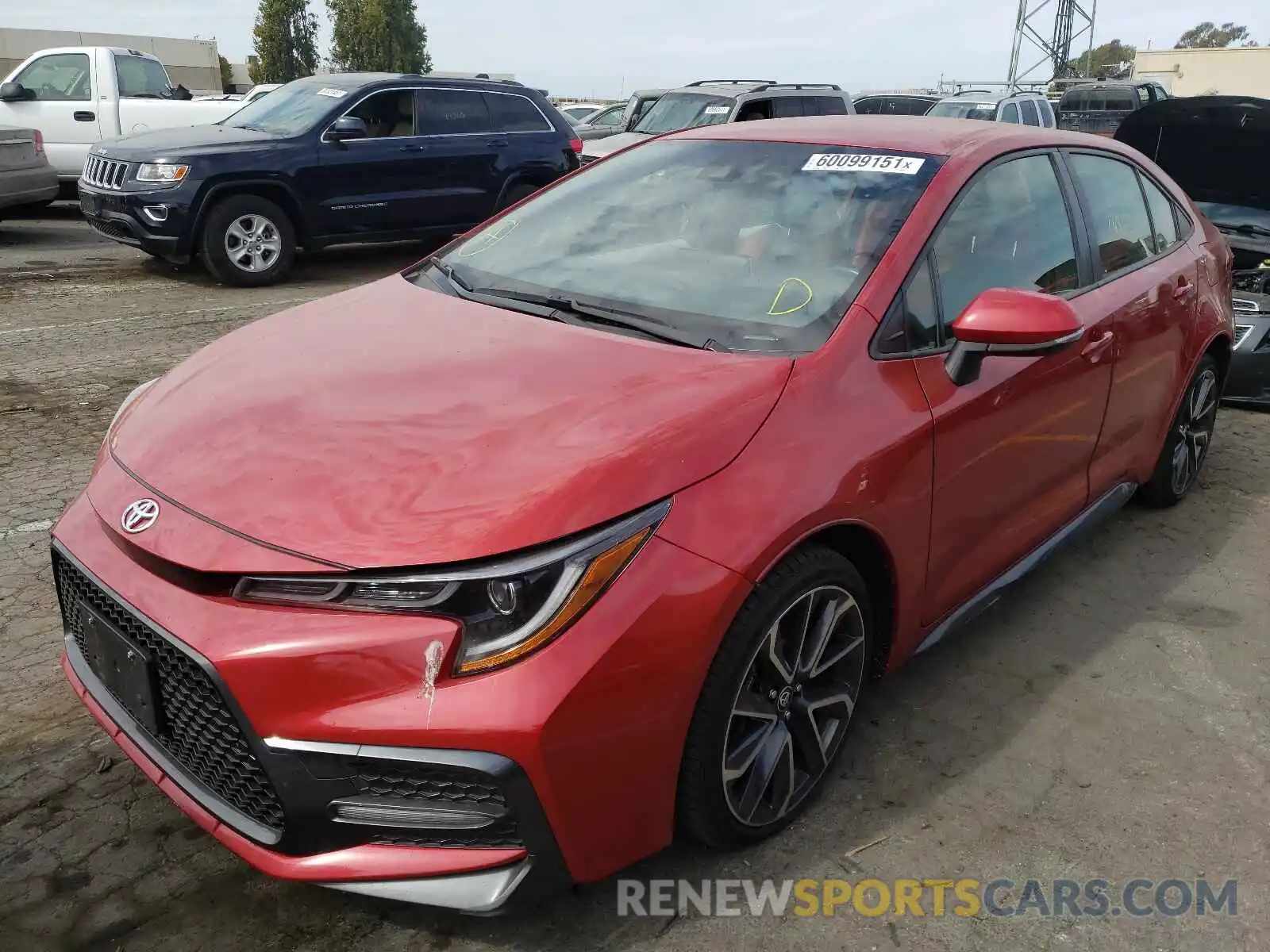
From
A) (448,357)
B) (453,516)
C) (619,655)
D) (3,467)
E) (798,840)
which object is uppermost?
(448,357)

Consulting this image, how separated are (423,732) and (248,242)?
26.0 ft

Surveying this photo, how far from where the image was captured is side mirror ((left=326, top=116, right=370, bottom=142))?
9148mm

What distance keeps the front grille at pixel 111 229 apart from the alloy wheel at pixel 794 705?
26.0ft

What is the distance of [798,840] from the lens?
2586mm

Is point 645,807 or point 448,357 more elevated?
point 448,357

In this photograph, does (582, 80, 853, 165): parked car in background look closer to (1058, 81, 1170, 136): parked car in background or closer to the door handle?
(1058, 81, 1170, 136): parked car in background

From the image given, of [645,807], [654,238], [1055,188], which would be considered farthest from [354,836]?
[1055,188]

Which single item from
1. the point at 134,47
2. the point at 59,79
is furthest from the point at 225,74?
the point at 59,79

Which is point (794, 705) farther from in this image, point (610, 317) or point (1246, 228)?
point (1246, 228)

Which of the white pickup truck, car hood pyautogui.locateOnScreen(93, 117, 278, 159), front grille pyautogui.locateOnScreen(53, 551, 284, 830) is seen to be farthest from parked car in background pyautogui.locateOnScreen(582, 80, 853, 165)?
front grille pyautogui.locateOnScreen(53, 551, 284, 830)

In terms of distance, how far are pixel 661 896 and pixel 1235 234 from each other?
19.7ft

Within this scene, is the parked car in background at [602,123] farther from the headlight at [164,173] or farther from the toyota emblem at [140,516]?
the toyota emblem at [140,516]

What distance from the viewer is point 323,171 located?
912 centimetres

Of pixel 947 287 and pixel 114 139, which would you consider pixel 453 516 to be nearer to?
pixel 947 287
